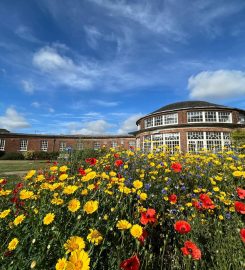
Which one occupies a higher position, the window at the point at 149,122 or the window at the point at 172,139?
the window at the point at 149,122

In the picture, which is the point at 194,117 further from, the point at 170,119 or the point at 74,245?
the point at 74,245

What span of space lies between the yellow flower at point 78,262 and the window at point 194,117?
80.4 ft

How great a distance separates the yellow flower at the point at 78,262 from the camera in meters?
0.89

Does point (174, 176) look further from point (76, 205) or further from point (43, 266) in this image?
point (43, 266)

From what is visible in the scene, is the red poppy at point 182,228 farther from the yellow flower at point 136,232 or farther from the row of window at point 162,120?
the row of window at point 162,120

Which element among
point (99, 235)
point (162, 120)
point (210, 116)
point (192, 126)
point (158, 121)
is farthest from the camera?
point (158, 121)

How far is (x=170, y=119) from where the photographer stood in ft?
81.9

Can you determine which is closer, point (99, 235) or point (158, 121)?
point (99, 235)

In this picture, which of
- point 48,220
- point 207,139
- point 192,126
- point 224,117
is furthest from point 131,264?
point 224,117

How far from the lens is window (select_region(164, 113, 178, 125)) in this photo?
24547mm

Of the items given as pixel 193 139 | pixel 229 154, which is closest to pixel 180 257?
pixel 229 154

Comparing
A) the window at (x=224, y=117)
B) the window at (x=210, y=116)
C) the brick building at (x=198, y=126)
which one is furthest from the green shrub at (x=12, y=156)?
the window at (x=224, y=117)

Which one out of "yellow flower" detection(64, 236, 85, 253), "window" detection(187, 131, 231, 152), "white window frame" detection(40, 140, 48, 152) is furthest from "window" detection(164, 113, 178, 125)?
"yellow flower" detection(64, 236, 85, 253)

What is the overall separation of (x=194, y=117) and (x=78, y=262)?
24876 millimetres
